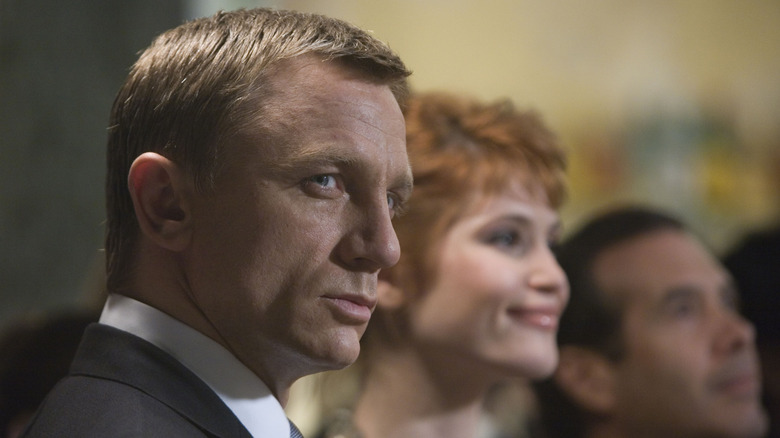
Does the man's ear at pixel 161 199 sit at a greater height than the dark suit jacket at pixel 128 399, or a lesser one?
greater

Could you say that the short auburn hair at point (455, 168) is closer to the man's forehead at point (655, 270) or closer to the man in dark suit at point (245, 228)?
the man's forehead at point (655, 270)

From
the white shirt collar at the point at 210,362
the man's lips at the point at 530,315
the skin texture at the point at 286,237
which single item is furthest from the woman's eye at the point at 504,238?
the white shirt collar at the point at 210,362

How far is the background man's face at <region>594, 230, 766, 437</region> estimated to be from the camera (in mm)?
2727

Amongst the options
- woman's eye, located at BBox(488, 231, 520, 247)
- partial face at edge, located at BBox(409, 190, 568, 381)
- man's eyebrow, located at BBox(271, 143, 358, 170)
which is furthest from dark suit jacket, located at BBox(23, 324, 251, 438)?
woman's eye, located at BBox(488, 231, 520, 247)

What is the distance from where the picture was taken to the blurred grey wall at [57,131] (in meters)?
3.06

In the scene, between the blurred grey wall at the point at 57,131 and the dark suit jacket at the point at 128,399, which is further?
the blurred grey wall at the point at 57,131

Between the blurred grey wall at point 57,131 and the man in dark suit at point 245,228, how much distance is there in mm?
1682

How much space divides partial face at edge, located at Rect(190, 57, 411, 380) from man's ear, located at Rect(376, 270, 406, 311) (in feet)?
2.91

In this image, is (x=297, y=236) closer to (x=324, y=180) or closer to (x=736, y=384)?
(x=324, y=180)

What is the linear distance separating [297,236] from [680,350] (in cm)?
165

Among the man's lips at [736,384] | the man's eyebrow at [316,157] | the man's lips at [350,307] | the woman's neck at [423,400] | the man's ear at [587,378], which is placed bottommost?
the man's ear at [587,378]

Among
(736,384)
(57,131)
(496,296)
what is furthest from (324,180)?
(57,131)

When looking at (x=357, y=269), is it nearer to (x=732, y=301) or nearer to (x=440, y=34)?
(x=732, y=301)

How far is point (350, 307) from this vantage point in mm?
1443
